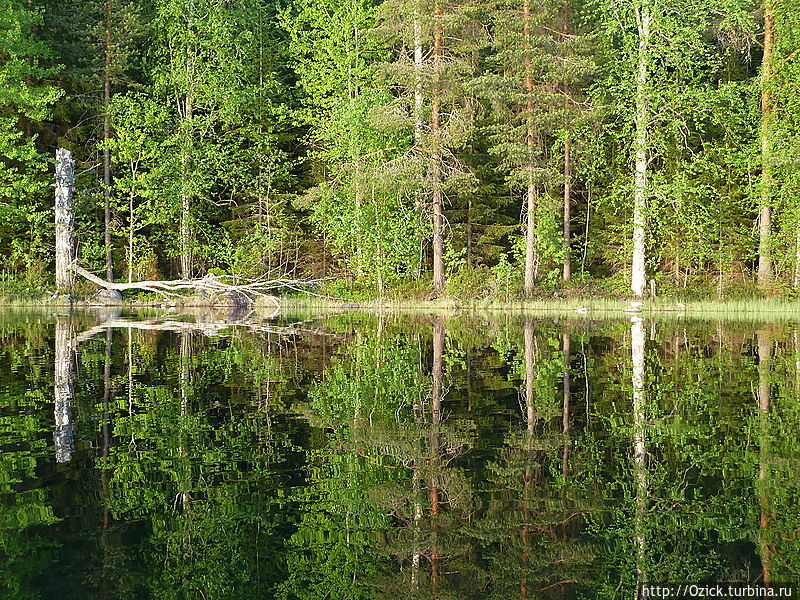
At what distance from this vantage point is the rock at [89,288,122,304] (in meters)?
32.0

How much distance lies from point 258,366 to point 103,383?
2.68 metres

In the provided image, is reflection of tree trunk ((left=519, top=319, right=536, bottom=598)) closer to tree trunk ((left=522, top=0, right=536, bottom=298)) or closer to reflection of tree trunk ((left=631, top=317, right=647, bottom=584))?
reflection of tree trunk ((left=631, top=317, right=647, bottom=584))

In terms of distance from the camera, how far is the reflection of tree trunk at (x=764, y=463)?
16.1 feet

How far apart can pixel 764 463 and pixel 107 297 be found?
29.2 m

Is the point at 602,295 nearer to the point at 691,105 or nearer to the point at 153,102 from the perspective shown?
the point at 691,105

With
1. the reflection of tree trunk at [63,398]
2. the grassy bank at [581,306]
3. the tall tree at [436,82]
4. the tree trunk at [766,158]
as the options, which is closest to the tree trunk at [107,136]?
the grassy bank at [581,306]

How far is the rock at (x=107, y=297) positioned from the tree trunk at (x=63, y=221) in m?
1.50

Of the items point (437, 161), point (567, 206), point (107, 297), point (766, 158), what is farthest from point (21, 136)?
point (766, 158)

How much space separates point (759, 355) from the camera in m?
14.2

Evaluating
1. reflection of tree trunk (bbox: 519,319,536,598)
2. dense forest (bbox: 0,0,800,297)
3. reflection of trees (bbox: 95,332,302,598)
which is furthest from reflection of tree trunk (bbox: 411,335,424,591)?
dense forest (bbox: 0,0,800,297)

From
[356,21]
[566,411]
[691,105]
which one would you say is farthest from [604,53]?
[566,411]

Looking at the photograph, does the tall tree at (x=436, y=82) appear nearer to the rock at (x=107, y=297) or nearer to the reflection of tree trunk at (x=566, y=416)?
the rock at (x=107, y=297)

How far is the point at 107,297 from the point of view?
32.1 meters

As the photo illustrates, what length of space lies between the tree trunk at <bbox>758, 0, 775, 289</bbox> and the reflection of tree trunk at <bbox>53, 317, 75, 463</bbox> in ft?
80.2
